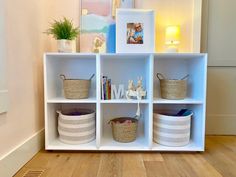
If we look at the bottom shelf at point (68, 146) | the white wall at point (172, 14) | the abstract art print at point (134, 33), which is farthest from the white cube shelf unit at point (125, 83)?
the white wall at point (172, 14)

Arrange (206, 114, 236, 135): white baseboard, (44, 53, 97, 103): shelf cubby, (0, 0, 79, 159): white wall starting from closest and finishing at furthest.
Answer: (0, 0, 79, 159): white wall, (44, 53, 97, 103): shelf cubby, (206, 114, 236, 135): white baseboard

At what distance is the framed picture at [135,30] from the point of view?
5.20ft

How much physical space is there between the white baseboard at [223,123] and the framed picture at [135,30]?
0.99 metres

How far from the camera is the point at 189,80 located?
1.85 meters

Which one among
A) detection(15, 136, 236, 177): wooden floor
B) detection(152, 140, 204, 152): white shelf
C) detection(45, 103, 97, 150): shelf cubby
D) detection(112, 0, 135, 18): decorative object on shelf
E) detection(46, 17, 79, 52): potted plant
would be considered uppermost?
detection(112, 0, 135, 18): decorative object on shelf

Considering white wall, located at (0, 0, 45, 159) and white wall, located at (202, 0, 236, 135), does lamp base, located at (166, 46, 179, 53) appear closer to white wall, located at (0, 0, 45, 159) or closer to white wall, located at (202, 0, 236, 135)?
white wall, located at (202, 0, 236, 135)

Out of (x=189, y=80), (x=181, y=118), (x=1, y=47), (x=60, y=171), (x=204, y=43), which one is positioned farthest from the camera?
(x=204, y=43)

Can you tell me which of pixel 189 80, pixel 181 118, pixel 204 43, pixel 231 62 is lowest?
pixel 181 118

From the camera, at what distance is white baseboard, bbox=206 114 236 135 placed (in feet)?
6.70

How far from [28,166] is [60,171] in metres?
0.24

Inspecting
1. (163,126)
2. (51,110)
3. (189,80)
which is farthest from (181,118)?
(51,110)

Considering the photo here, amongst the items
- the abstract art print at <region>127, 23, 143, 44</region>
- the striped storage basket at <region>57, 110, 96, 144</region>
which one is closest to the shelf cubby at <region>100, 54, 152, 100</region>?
the abstract art print at <region>127, 23, 143, 44</region>

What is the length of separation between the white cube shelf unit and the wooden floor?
0.23ft

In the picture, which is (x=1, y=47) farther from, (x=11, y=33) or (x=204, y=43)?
(x=204, y=43)
